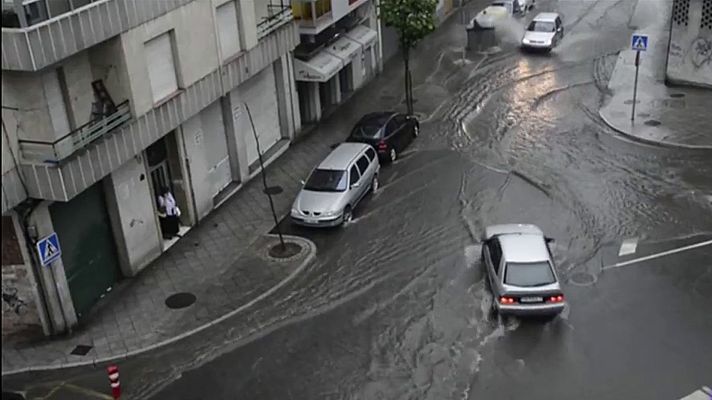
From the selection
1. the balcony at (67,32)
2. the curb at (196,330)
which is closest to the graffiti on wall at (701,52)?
the curb at (196,330)

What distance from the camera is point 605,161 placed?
1018 inches

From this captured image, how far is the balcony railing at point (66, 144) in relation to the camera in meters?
16.2

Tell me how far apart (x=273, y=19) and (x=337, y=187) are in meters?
6.78

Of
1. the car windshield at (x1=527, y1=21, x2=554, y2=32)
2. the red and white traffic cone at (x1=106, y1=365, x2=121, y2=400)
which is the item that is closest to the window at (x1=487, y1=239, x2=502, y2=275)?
the red and white traffic cone at (x1=106, y1=365, x2=121, y2=400)

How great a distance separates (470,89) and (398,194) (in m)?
11.5

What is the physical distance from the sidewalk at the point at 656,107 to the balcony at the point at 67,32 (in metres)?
18.2

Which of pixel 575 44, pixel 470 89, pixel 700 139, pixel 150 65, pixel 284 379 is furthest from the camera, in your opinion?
pixel 575 44

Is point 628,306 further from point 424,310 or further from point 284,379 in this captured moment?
point 284,379

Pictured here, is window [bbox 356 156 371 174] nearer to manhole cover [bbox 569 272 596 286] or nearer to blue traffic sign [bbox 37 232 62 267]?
manhole cover [bbox 569 272 596 286]

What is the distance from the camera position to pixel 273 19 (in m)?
25.8

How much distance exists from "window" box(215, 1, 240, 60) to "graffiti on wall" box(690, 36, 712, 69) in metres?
18.8

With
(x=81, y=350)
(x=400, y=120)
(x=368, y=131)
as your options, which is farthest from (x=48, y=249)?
(x=400, y=120)

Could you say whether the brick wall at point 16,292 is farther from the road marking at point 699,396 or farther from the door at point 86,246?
the road marking at point 699,396

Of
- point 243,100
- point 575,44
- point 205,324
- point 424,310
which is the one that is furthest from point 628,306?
point 575,44
